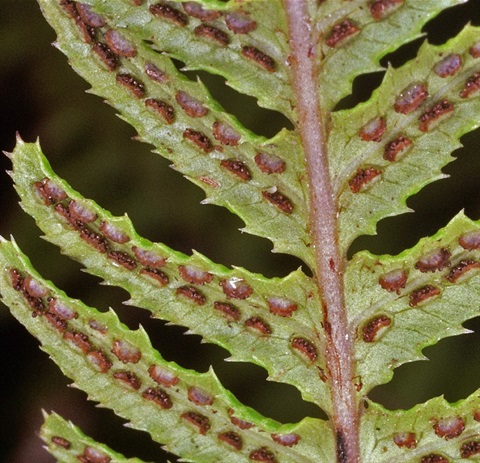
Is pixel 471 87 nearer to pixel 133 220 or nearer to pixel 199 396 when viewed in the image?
pixel 199 396

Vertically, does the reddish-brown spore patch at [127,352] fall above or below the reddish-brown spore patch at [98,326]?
below

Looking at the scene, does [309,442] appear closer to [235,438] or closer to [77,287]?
[235,438]

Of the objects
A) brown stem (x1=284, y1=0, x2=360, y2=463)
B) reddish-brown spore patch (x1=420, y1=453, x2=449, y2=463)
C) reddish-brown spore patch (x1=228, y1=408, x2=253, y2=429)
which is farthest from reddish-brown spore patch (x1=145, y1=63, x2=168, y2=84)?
reddish-brown spore patch (x1=420, y1=453, x2=449, y2=463)

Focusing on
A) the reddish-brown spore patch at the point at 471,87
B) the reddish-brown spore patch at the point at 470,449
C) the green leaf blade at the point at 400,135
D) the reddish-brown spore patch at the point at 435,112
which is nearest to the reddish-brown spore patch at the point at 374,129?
the green leaf blade at the point at 400,135

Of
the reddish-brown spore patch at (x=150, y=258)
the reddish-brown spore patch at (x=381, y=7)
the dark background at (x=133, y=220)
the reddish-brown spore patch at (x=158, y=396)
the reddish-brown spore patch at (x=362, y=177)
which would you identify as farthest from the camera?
the dark background at (x=133, y=220)

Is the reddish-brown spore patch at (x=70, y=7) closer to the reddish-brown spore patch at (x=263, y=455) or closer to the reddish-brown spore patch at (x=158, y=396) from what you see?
the reddish-brown spore patch at (x=158, y=396)
